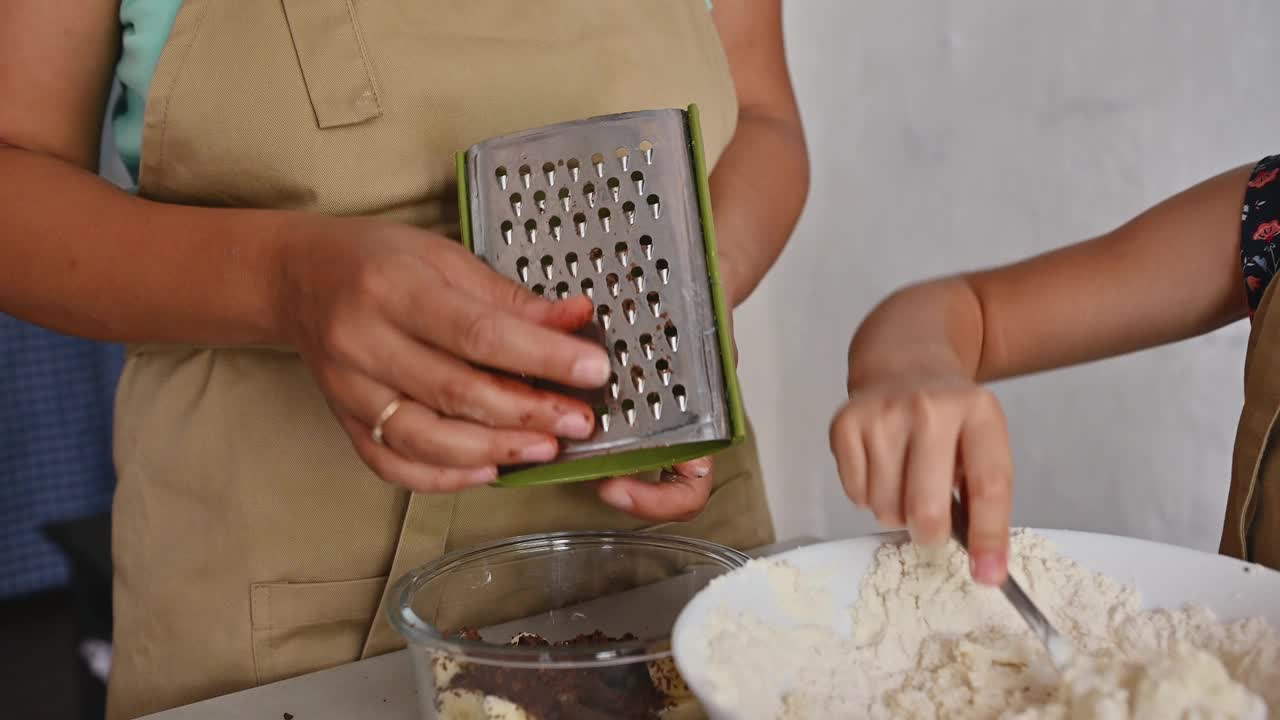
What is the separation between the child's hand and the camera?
640mm

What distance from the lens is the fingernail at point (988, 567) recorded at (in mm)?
629

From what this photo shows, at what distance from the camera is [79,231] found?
0.84 meters

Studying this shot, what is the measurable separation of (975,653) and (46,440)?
2833 millimetres

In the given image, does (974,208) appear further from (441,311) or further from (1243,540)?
(441,311)

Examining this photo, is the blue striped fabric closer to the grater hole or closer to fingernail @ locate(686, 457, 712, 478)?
fingernail @ locate(686, 457, 712, 478)

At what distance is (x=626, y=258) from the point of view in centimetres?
73

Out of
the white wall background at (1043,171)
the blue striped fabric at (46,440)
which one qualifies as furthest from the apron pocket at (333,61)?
the blue striped fabric at (46,440)

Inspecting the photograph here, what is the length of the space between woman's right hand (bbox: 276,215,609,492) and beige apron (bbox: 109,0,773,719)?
8.1 inches

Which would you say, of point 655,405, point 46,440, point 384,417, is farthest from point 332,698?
point 46,440

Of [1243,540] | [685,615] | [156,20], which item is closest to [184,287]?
[156,20]

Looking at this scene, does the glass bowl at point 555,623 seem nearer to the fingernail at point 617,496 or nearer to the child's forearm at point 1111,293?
the fingernail at point 617,496

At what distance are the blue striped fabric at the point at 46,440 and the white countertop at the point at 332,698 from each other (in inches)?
90.9

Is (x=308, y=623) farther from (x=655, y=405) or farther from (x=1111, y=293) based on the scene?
(x=1111, y=293)

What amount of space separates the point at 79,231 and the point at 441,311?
0.35 m
